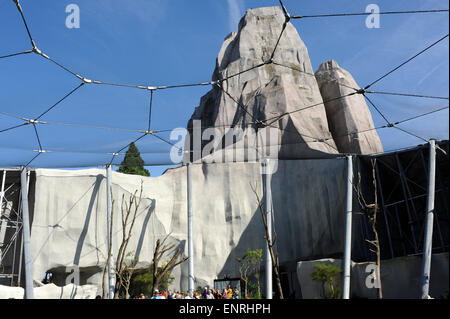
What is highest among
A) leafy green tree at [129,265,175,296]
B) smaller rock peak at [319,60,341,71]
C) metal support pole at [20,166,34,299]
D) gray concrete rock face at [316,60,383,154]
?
smaller rock peak at [319,60,341,71]

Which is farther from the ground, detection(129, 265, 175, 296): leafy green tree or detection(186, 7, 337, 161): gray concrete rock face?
detection(186, 7, 337, 161): gray concrete rock face

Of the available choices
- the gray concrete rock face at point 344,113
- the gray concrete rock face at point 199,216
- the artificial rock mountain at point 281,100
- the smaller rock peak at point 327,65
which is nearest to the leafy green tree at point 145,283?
the gray concrete rock face at point 199,216

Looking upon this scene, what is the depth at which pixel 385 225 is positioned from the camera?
24.6 meters

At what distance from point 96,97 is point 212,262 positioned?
1451cm

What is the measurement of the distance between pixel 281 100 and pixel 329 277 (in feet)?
42.0

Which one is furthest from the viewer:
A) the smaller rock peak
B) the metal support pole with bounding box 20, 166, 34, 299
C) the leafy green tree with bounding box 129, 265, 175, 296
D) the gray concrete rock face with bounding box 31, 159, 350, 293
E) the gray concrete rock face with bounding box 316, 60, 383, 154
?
the smaller rock peak

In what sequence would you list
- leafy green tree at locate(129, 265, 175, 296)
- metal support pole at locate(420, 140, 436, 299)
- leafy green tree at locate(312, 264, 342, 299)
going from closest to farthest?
metal support pole at locate(420, 140, 436, 299)
leafy green tree at locate(312, 264, 342, 299)
leafy green tree at locate(129, 265, 175, 296)

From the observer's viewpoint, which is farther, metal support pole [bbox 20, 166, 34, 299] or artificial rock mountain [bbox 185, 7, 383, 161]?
artificial rock mountain [bbox 185, 7, 383, 161]

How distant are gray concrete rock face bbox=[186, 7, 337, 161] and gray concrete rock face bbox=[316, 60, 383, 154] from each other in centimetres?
95

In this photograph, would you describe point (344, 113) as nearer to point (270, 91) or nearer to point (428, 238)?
point (270, 91)

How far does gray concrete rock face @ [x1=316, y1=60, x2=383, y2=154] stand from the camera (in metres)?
26.5

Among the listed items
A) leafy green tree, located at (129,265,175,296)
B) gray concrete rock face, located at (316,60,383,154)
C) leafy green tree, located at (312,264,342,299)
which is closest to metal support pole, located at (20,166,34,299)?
leafy green tree, located at (129,265,175,296)

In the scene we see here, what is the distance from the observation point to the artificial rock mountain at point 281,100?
2511 cm

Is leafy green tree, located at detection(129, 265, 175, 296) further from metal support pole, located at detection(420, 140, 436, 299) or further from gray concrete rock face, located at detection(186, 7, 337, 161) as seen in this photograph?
metal support pole, located at detection(420, 140, 436, 299)
